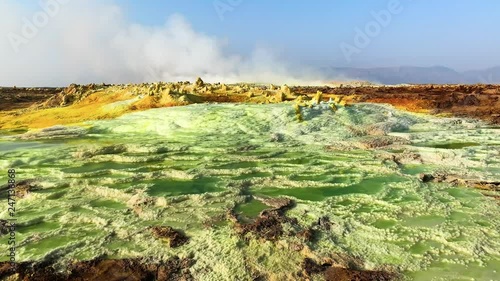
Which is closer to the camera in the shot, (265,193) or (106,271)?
(106,271)

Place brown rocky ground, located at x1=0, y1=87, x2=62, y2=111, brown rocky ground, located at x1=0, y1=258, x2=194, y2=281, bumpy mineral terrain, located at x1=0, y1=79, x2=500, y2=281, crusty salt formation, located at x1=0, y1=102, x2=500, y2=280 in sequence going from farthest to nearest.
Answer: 1. brown rocky ground, located at x1=0, y1=87, x2=62, y2=111
2. crusty salt formation, located at x1=0, y1=102, x2=500, y2=280
3. bumpy mineral terrain, located at x1=0, y1=79, x2=500, y2=281
4. brown rocky ground, located at x1=0, y1=258, x2=194, y2=281

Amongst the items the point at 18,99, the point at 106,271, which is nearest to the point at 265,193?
the point at 106,271

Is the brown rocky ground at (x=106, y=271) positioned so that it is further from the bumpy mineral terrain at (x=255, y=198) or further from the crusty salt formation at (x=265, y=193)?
the crusty salt formation at (x=265, y=193)

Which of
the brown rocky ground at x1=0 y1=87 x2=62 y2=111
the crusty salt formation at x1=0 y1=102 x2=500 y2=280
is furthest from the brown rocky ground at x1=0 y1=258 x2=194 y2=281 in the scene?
the brown rocky ground at x1=0 y1=87 x2=62 y2=111

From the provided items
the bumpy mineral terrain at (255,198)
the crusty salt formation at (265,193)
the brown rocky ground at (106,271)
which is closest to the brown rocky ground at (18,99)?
the bumpy mineral terrain at (255,198)

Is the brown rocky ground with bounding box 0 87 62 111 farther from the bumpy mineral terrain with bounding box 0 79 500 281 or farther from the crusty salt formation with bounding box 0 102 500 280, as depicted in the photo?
the crusty salt formation with bounding box 0 102 500 280

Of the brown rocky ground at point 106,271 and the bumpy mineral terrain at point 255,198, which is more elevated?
the bumpy mineral terrain at point 255,198

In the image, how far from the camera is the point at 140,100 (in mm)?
20828

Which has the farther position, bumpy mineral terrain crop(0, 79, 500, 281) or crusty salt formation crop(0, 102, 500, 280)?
crusty salt formation crop(0, 102, 500, 280)

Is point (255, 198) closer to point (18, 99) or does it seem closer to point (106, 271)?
point (106, 271)

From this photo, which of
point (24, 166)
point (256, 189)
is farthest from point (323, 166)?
point (24, 166)

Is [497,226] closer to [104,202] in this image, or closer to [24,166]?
[104,202]

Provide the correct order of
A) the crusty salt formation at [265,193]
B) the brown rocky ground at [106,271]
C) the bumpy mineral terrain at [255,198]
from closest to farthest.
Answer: the brown rocky ground at [106,271]
the bumpy mineral terrain at [255,198]
the crusty salt formation at [265,193]

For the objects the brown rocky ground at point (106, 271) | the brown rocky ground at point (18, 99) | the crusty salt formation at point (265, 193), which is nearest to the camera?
the brown rocky ground at point (106, 271)
